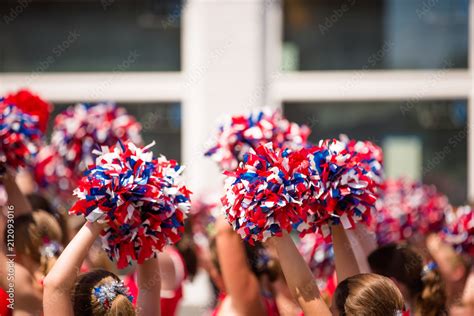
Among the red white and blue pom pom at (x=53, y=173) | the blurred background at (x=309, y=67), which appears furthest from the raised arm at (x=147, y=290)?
the blurred background at (x=309, y=67)

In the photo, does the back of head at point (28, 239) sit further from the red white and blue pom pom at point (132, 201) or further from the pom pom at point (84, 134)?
the pom pom at point (84, 134)

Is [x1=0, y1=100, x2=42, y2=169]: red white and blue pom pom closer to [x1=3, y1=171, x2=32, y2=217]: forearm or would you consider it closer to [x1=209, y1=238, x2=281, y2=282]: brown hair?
[x1=3, y1=171, x2=32, y2=217]: forearm

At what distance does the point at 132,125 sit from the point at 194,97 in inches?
161

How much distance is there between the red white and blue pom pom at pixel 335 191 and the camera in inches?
108

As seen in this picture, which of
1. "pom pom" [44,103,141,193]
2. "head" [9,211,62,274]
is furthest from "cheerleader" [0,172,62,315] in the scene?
"pom pom" [44,103,141,193]

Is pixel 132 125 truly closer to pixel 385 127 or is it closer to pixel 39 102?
pixel 39 102

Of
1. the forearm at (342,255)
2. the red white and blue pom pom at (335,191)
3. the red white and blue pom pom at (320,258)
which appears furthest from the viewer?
the red white and blue pom pom at (320,258)

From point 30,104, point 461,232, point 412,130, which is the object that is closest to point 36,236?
point 30,104

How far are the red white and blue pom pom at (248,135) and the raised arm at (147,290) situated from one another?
101 cm

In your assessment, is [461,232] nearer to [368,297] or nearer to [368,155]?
[368,155]

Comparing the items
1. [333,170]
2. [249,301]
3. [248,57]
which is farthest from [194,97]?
[333,170]

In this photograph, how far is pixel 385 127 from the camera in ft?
30.2

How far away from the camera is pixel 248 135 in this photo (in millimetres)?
3826

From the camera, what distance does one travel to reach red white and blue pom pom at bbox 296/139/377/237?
2.75 metres
